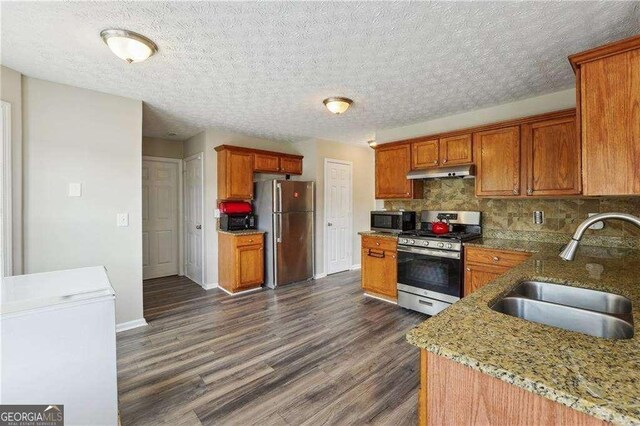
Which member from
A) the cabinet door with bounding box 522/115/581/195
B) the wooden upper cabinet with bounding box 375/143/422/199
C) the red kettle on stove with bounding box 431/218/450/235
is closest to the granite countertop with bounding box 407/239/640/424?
the cabinet door with bounding box 522/115/581/195

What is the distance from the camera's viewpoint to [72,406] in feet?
4.69

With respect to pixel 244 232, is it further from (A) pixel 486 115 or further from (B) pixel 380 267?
(A) pixel 486 115

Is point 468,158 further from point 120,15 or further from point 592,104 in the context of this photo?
point 120,15

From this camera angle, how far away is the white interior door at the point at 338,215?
17.2 ft

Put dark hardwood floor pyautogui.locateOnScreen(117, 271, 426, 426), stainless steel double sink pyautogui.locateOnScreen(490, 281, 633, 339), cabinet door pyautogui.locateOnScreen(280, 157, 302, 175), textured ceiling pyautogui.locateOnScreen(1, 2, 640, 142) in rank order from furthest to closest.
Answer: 1. cabinet door pyautogui.locateOnScreen(280, 157, 302, 175)
2. dark hardwood floor pyautogui.locateOnScreen(117, 271, 426, 426)
3. textured ceiling pyautogui.locateOnScreen(1, 2, 640, 142)
4. stainless steel double sink pyautogui.locateOnScreen(490, 281, 633, 339)

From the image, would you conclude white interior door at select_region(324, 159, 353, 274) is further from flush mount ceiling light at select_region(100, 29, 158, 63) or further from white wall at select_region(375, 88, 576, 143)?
flush mount ceiling light at select_region(100, 29, 158, 63)

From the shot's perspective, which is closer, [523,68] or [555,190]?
[523,68]

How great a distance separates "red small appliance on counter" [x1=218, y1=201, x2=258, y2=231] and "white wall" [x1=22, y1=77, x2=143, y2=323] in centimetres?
139

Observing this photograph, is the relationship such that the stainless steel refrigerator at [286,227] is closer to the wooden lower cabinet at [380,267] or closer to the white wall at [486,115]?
the wooden lower cabinet at [380,267]

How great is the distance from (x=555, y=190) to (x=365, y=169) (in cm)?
343

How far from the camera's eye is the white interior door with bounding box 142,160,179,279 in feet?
16.1

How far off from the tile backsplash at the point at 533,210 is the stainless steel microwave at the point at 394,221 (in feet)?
0.84

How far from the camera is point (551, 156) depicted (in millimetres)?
2748

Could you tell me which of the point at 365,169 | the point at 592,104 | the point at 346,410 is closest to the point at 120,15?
the point at 592,104
